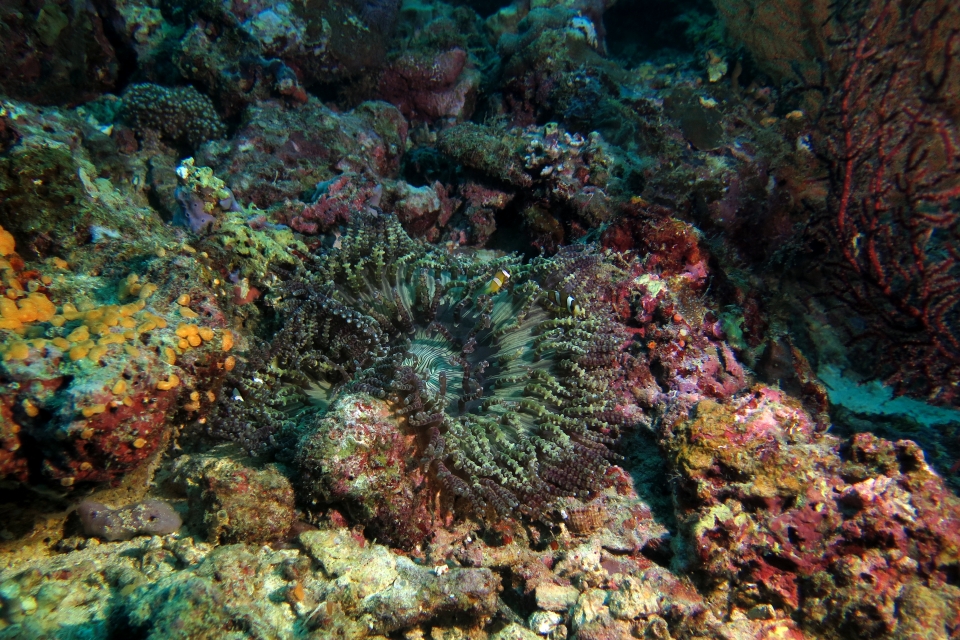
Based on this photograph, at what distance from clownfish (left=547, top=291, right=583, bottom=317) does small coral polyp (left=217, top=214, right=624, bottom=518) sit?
0.04 feet

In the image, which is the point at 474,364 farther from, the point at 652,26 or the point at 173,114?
the point at 652,26

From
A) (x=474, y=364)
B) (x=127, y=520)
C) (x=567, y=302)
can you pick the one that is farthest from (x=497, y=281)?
(x=127, y=520)

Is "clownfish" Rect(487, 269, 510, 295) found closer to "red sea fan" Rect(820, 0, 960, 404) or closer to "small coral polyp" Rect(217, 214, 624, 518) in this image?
"small coral polyp" Rect(217, 214, 624, 518)

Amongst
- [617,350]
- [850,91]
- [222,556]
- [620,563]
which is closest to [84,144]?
[222,556]

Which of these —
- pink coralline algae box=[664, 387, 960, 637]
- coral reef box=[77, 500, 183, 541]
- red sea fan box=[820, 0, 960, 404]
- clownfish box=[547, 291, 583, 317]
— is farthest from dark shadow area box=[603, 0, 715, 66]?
coral reef box=[77, 500, 183, 541]

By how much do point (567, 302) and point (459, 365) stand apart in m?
1.10

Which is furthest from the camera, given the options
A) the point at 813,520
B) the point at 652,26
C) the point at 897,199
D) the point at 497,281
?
the point at 652,26

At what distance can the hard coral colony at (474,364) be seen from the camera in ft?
8.59

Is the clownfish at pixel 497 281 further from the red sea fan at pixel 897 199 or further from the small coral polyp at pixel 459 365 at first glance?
the red sea fan at pixel 897 199

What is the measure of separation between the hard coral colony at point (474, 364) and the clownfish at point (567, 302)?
2 cm

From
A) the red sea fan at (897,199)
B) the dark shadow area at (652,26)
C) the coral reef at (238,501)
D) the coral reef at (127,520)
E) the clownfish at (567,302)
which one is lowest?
the coral reef at (127,520)

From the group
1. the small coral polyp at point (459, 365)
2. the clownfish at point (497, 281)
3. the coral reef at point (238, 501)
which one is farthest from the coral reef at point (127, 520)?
the clownfish at point (497, 281)

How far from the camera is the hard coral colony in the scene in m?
2.62

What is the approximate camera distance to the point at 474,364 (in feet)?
13.4
